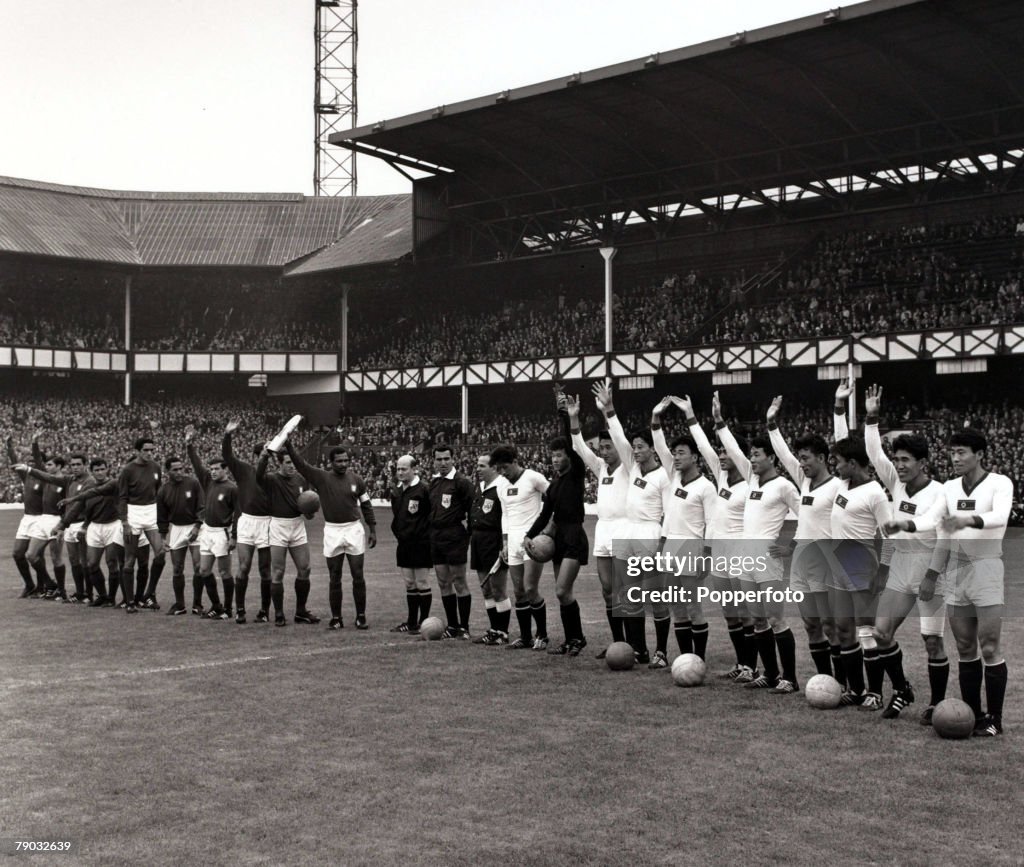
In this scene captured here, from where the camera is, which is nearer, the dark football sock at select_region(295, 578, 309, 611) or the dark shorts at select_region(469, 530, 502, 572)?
the dark shorts at select_region(469, 530, 502, 572)

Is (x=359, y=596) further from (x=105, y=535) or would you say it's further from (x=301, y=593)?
(x=105, y=535)

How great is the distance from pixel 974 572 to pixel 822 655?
1.87 meters

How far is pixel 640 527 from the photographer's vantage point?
10.7 metres

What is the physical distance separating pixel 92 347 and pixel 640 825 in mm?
49247

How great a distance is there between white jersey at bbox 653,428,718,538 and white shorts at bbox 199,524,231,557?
20.5 ft

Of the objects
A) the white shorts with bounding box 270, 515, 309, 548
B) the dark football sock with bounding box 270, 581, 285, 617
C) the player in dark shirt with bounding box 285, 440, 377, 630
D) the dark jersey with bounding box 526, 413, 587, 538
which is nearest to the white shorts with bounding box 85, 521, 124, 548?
the white shorts with bounding box 270, 515, 309, 548

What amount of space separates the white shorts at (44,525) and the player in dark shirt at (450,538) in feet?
23.3

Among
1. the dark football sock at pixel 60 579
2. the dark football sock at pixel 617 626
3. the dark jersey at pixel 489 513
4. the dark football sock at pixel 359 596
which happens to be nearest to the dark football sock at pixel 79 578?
the dark football sock at pixel 60 579

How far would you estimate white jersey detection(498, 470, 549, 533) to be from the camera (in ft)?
38.5

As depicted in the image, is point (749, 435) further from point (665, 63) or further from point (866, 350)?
point (665, 63)

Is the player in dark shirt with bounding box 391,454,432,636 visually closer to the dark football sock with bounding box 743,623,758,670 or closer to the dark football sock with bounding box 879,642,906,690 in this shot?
the dark football sock with bounding box 743,623,758,670

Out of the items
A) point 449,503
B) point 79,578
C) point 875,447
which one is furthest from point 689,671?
point 79,578

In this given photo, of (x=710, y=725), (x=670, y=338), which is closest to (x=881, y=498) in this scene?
(x=710, y=725)

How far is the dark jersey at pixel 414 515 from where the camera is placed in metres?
12.6
